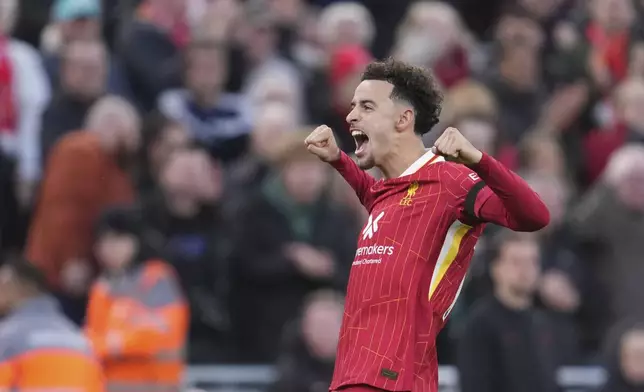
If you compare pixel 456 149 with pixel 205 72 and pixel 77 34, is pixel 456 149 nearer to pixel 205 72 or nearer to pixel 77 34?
pixel 205 72

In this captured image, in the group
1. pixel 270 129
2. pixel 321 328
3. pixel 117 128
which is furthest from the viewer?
pixel 270 129

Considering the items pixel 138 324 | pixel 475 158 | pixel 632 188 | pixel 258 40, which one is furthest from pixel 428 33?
pixel 475 158

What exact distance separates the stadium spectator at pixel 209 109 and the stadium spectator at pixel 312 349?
2.04m

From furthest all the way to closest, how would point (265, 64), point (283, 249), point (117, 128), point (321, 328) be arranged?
point (265, 64) < point (117, 128) < point (283, 249) < point (321, 328)

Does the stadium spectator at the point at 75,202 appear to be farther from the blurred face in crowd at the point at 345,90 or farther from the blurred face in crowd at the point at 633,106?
the blurred face in crowd at the point at 633,106

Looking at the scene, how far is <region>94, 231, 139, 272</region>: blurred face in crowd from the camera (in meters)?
9.77

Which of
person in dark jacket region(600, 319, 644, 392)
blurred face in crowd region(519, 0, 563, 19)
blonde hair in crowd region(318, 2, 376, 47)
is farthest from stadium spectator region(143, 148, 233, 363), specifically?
blurred face in crowd region(519, 0, 563, 19)

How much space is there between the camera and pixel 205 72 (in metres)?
11.5

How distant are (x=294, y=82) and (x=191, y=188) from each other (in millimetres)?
1762

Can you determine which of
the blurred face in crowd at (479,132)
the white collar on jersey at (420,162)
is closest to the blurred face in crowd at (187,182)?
the blurred face in crowd at (479,132)

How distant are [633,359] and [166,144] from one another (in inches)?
136

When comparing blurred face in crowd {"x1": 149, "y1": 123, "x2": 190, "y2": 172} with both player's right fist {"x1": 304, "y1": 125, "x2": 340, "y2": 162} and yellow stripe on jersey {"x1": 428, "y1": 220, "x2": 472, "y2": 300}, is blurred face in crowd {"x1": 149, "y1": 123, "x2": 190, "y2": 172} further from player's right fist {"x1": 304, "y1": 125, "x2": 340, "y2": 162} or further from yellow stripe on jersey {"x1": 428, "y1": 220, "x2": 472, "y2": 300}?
yellow stripe on jersey {"x1": 428, "y1": 220, "x2": 472, "y2": 300}

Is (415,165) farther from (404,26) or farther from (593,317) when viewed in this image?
(404,26)

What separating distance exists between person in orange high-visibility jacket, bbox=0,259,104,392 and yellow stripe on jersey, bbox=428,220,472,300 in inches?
147
